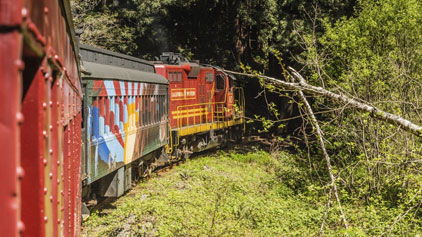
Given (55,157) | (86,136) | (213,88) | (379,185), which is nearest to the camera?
(55,157)

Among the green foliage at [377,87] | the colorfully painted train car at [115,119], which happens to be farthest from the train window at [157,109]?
the green foliage at [377,87]

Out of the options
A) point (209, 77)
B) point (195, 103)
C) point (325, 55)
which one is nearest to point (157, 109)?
point (195, 103)

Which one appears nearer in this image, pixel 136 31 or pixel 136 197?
pixel 136 197

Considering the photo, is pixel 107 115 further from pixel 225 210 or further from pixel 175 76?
pixel 175 76

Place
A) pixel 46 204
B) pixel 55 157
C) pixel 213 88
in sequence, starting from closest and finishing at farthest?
1. pixel 46 204
2. pixel 55 157
3. pixel 213 88

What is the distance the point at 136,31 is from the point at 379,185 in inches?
711

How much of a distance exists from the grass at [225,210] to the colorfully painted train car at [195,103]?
6.10 ft

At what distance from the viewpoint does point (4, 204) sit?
3.12 feet

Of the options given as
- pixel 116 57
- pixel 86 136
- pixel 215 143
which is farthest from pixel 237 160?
pixel 86 136

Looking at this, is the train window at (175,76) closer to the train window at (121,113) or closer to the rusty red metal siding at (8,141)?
the train window at (121,113)

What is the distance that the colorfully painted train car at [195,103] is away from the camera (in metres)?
14.6

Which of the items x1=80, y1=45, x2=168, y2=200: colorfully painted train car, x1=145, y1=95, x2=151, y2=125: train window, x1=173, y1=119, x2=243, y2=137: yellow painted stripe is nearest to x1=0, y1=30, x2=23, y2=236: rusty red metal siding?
x1=80, y1=45, x2=168, y2=200: colorfully painted train car

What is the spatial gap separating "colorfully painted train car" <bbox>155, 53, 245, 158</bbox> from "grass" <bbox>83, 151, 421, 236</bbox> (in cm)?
186

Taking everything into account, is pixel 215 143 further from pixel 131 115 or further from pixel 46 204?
pixel 46 204
